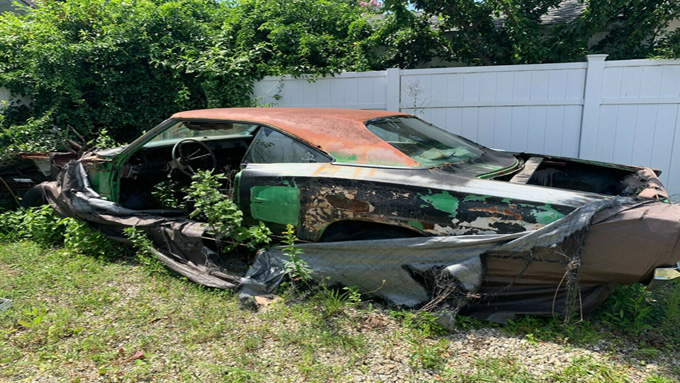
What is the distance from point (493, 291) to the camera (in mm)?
3037

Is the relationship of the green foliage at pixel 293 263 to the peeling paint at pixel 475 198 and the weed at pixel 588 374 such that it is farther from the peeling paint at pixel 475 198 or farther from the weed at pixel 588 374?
the weed at pixel 588 374

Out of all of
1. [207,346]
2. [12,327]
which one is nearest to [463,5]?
[207,346]

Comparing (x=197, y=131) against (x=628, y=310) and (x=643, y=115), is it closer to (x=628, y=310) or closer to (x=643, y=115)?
(x=628, y=310)

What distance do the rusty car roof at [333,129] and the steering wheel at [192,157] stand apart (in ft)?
1.52

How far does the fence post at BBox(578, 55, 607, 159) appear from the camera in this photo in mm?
5533

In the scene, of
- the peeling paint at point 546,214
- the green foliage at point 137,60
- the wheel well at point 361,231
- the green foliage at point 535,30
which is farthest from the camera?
the green foliage at point 137,60

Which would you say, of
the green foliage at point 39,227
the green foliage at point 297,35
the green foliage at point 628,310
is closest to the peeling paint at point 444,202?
the green foliage at point 628,310

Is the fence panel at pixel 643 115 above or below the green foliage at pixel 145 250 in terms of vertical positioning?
above

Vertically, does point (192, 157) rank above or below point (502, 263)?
above

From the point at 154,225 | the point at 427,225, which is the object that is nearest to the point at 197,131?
the point at 154,225

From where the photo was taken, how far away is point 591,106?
5637 mm

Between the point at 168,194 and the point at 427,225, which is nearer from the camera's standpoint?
the point at 427,225

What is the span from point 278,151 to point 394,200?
113 cm

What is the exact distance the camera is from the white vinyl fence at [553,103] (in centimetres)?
542
